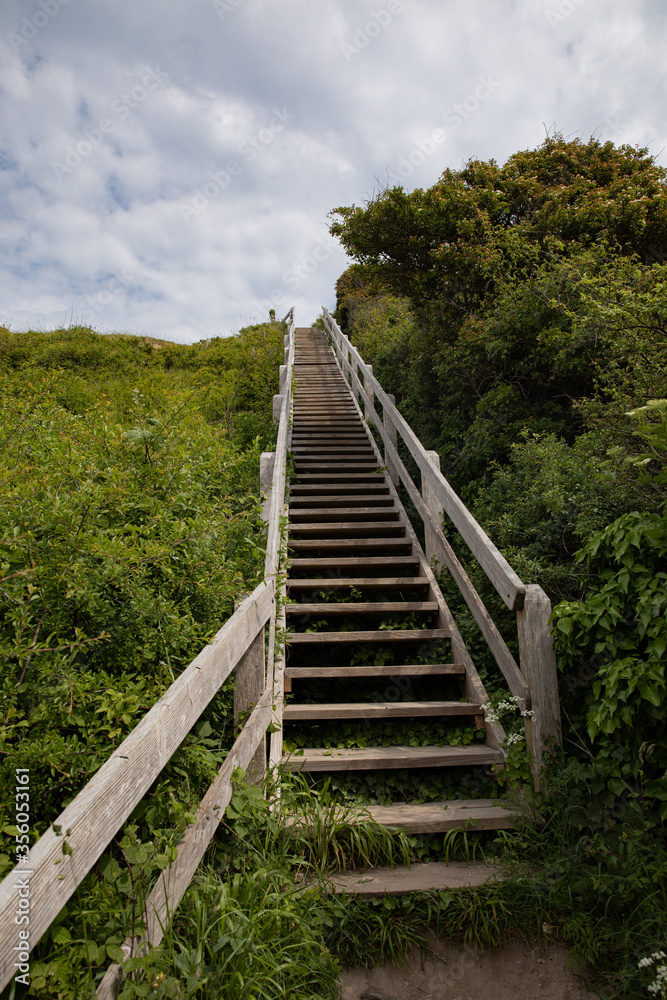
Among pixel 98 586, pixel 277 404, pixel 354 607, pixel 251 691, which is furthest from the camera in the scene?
pixel 277 404

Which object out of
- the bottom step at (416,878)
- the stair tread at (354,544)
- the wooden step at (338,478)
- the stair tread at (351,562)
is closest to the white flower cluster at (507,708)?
the bottom step at (416,878)

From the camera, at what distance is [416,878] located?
2.44 metres

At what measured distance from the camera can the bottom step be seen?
2361 millimetres

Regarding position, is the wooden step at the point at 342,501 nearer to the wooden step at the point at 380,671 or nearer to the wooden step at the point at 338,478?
the wooden step at the point at 338,478

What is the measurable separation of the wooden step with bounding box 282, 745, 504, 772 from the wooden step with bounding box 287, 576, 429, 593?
158 centimetres

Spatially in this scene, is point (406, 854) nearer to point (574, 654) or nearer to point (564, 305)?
point (574, 654)

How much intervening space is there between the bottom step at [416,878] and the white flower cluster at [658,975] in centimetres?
65

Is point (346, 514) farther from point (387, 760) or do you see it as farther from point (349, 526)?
point (387, 760)

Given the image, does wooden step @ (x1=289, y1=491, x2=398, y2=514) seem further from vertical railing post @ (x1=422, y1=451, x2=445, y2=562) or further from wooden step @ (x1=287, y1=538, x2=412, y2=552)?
vertical railing post @ (x1=422, y1=451, x2=445, y2=562)

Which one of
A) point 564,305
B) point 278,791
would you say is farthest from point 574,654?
point 564,305

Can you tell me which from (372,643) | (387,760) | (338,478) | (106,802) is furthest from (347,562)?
(106,802)

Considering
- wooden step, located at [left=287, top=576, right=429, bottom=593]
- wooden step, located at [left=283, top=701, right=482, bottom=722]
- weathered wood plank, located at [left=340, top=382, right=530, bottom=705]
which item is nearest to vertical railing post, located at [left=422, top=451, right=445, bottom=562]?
weathered wood plank, located at [left=340, top=382, right=530, bottom=705]

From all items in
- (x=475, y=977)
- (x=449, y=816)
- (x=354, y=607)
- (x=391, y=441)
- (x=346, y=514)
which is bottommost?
(x=475, y=977)

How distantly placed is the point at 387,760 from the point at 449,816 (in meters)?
0.42
